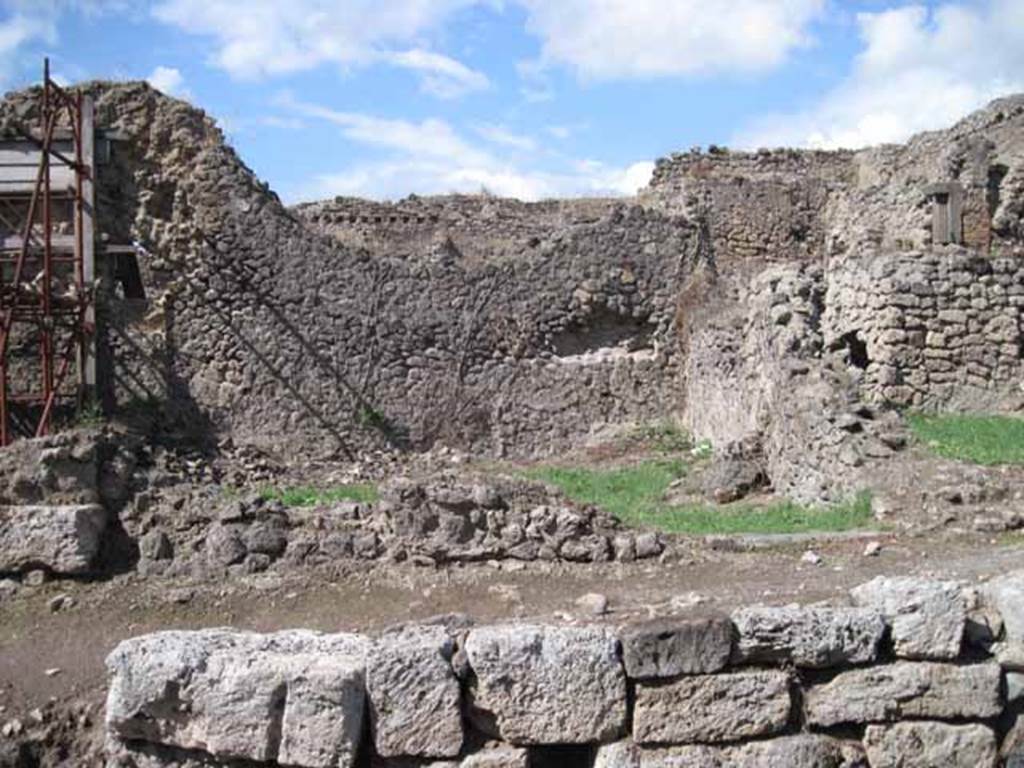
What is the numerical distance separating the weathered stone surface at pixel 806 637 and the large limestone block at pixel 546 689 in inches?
22.0

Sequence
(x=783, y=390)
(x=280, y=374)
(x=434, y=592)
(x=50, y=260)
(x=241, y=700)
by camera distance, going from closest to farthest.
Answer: (x=241, y=700)
(x=434, y=592)
(x=783, y=390)
(x=50, y=260)
(x=280, y=374)

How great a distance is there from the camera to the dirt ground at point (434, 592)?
637cm

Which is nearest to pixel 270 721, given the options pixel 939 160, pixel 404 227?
pixel 939 160

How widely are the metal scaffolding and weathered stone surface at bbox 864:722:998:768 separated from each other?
35.5 ft

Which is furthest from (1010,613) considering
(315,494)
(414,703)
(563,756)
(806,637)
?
(315,494)

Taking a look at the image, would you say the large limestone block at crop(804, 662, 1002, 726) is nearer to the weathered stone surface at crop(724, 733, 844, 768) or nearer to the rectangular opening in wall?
the weathered stone surface at crop(724, 733, 844, 768)

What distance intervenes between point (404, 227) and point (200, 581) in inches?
704

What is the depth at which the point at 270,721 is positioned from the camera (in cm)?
452

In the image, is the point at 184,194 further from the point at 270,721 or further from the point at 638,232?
the point at 270,721

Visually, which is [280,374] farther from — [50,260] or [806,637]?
[806,637]

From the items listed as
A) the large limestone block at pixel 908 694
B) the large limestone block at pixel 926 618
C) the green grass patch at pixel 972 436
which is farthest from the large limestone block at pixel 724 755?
the green grass patch at pixel 972 436

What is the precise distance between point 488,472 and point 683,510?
3.41m

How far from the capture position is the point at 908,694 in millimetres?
4750

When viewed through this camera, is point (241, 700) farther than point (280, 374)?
No
